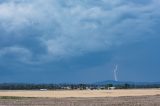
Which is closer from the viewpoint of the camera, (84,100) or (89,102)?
(89,102)

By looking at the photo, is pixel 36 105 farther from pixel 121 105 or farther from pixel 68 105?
pixel 121 105

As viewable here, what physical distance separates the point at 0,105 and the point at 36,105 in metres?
4.30

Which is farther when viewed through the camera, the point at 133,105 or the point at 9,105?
the point at 9,105

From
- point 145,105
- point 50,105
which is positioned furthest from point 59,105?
point 145,105

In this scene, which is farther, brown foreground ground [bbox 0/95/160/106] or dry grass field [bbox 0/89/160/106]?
dry grass field [bbox 0/89/160/106]

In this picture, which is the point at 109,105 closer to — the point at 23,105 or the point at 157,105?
the point at 157,105

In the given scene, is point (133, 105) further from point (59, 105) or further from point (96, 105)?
point (59, 105)

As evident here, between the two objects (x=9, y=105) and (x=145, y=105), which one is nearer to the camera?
(x=145, y=105)

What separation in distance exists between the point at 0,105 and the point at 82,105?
9.80m

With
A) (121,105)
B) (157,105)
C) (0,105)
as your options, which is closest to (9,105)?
(0,105)

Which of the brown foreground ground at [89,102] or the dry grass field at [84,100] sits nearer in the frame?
the brown foreground ground at [89,102]

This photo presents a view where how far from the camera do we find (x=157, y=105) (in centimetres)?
5531

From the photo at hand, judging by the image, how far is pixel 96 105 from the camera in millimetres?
57156

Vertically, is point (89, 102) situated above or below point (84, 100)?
below
